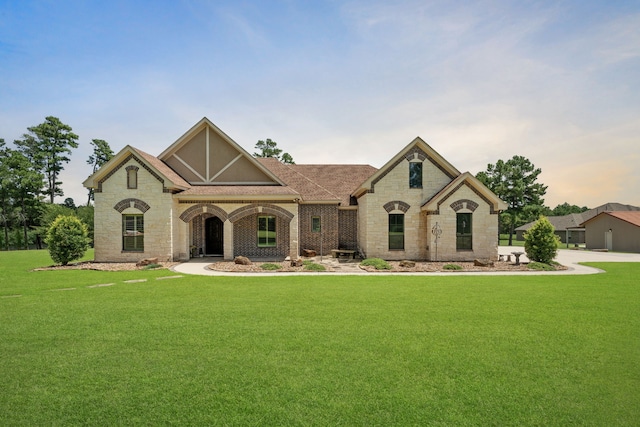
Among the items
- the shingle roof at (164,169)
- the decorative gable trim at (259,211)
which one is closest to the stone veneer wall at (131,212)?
the shingle roof at (164,169)

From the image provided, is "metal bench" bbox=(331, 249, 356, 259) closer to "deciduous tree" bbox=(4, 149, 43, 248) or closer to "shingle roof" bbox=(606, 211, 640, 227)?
"shingle roof" bbox=(606, 211, 640, 227)

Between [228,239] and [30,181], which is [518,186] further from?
[30,181]

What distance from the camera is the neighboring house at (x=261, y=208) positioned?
19812 mm

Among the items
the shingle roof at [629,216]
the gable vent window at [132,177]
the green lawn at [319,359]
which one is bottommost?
the green lawn at [319,359]

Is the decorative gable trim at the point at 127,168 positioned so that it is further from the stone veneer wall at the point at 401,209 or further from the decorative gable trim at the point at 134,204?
the stone veneer wall at the point at 401,209

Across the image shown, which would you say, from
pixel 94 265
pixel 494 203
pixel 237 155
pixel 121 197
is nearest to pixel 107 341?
pixel 94 265

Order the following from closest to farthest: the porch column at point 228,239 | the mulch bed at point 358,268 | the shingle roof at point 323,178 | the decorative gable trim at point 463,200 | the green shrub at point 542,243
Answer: the mulch bed at point 358,268 → the green shrub at point 542,243 → the decorative gable trim at point 463,200 → the porch column at point 228,239 → the shingle roof at point 323,178

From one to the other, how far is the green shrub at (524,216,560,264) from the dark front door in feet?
61.2

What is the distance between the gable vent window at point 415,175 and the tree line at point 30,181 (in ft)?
110

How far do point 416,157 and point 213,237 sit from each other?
1405 cm

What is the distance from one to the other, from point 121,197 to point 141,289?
10.2 m

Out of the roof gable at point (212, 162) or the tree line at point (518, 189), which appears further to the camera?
the tree line at point (518, 189)

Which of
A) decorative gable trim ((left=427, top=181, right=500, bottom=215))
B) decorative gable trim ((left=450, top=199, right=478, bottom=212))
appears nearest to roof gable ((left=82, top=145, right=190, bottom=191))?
decorative gable trim ((left=427, top=181, right=500, bottom=215))

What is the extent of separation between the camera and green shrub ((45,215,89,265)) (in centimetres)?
1834
